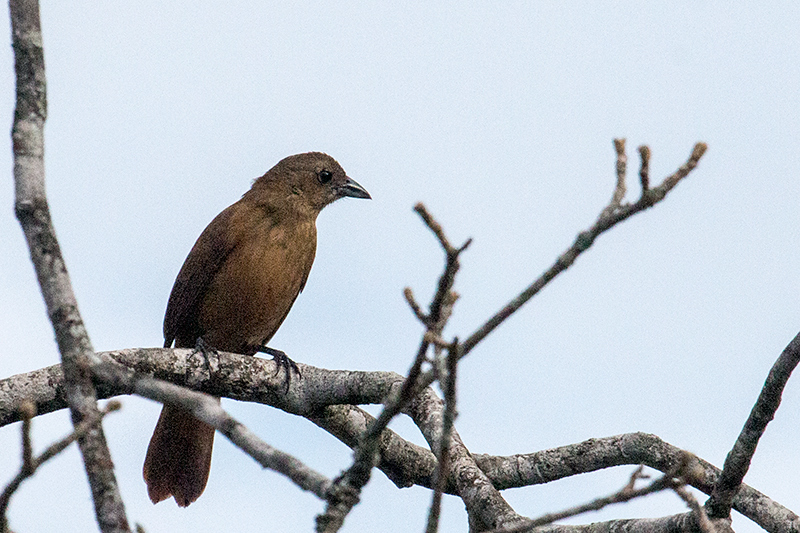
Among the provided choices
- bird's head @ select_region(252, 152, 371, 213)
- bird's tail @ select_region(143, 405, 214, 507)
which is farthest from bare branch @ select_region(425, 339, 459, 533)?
bird's head @ select_region(252, 152, 371, 213)

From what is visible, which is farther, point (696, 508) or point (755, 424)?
point (755, 424)

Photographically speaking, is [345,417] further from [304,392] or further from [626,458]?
[626,458]

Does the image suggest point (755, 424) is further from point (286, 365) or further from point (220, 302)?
point (220, 302)

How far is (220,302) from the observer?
6.36 meters

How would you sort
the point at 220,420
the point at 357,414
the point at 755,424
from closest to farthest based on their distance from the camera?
the point at 220,420 → the point at 755,424 → the point at 357,414

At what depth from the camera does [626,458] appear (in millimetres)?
4719

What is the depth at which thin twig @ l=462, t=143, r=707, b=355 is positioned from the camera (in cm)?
192

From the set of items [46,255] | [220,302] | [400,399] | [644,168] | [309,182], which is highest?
[309,182]

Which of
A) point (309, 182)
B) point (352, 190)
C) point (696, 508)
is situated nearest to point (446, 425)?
point (696, 508)

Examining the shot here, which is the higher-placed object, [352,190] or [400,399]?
[352,190]

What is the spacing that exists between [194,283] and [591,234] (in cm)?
471

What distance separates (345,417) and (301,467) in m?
3.26

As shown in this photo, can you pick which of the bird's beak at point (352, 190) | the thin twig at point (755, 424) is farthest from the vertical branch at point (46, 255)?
the bird's beak at point (352, 190)

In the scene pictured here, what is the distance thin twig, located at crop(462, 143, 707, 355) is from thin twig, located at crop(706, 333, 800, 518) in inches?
65.0
